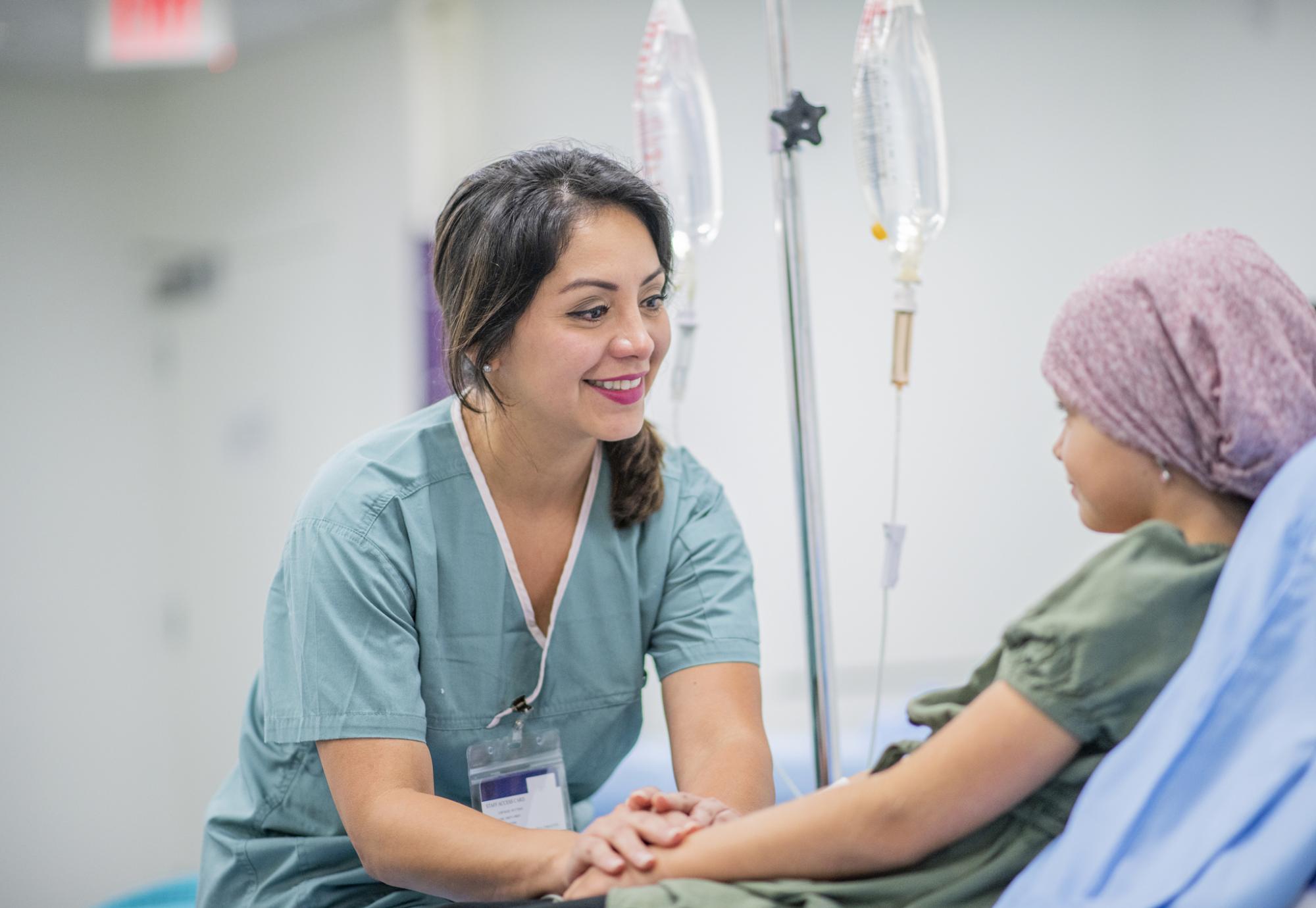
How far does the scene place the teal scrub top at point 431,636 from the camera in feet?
3.92

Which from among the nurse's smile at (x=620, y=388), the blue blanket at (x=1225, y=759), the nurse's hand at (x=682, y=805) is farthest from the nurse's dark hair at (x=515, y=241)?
the blue blanket at (x=1225, y=759)

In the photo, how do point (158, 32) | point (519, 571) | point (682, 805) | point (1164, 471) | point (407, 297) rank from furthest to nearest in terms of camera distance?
1. point (407, 297)
2. point (158, 32)
3. point (519, 571)
4. point (682, 805)
5. point (1164, 471)

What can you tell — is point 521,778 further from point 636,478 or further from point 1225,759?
point 1225,759

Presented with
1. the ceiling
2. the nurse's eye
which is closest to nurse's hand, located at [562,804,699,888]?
the nurse's eye

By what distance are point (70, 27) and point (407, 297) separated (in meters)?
0.92

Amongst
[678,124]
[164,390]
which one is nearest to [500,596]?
[678,124]

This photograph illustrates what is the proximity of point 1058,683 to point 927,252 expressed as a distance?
7.40 ft

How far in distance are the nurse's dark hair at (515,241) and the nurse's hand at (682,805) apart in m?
0.38

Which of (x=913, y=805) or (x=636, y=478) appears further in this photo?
(x=636, y=478)

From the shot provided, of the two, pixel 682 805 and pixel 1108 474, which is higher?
pixel 1108 474

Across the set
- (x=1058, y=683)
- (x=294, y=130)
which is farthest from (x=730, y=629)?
(x=294, y=130)

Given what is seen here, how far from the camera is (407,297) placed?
9.25ft

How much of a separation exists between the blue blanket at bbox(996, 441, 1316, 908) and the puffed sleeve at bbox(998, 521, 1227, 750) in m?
0.02

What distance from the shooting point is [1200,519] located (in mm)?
912
